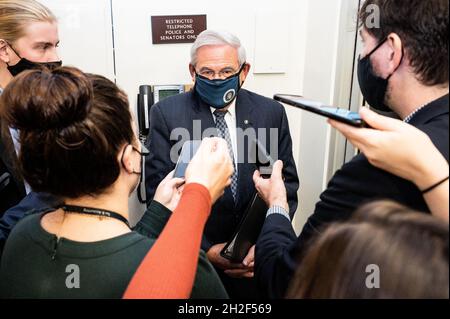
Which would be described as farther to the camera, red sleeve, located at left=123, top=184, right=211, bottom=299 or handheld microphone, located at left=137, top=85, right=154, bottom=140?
handheld microphone, located at left=137, top=85, right=154, bottom=140

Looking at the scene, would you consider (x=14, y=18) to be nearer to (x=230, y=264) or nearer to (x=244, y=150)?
(x=244, y=150)

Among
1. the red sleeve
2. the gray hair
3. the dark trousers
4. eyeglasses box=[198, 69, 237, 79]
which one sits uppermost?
the gray hair

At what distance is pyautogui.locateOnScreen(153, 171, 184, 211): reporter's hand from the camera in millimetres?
1057

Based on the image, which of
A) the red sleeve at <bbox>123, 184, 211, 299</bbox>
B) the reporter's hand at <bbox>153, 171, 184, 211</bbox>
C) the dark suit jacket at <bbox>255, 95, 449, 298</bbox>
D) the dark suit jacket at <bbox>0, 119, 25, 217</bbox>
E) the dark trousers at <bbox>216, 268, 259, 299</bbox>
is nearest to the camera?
the red sleeve at <bbox>123, 184, 211, 299</bbox>

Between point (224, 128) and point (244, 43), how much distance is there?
74 cm

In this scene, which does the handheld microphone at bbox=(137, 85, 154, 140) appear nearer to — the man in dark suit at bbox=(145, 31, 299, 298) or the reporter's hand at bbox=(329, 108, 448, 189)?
the man in dark suit at bbox=(145, 31, 299, 298)

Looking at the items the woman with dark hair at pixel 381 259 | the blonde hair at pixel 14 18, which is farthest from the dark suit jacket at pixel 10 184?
the woman with dark hair at pixel 381 259

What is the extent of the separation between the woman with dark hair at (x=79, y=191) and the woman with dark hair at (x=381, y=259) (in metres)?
0.26

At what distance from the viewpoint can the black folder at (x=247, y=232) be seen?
4.74ft

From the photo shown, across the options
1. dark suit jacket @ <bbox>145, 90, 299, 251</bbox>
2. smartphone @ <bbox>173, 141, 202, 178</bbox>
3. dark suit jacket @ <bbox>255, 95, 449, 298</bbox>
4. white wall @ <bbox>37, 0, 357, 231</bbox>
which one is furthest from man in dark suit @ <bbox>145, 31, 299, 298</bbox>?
dark suit jacket @ <bbox>255, 95, 449, 298</bbox>

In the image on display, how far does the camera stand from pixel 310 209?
2.37 meters

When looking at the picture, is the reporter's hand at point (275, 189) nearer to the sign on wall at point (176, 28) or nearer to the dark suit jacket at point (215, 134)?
the dark suit jacket at point (215, 134)
